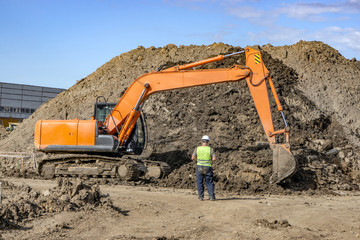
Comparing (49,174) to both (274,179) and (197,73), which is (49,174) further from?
(274,179)

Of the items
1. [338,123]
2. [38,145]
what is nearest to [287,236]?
[38,145]

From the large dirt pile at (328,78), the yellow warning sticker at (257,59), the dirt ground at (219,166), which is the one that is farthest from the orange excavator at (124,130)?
the large dirt pile at (328,78)

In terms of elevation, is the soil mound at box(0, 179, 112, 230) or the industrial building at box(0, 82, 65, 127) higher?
the industrial building at box(0, 82, 65, 127)

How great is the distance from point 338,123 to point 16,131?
15.9m

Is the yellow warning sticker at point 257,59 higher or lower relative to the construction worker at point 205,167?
higher

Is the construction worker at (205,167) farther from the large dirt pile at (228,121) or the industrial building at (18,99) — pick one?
the industrial building at (18,99)

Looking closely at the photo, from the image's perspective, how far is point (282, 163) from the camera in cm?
1303

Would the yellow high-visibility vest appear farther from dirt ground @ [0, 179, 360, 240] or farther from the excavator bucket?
the excavator bucket

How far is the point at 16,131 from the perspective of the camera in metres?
24.6

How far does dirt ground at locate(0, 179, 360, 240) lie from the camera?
300 inches

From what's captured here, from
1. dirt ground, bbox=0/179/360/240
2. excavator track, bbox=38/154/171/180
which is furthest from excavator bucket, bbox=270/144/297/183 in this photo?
excavator track, bbox=38/154/171/180

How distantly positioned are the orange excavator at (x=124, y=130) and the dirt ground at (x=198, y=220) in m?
2.70

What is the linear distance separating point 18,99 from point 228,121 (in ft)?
98.3

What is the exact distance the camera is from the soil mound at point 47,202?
7684 mm
